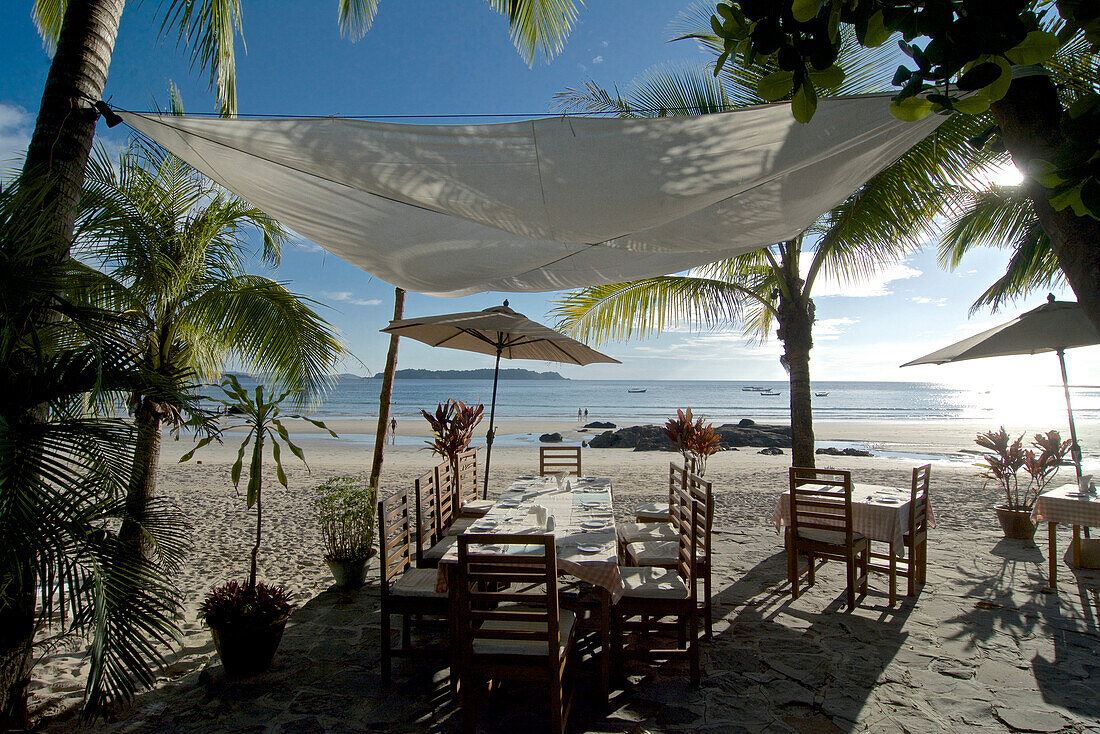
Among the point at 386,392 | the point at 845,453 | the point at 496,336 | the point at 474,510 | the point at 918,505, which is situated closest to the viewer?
the point at 918,505

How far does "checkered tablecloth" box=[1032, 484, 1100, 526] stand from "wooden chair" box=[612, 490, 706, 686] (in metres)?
2.95

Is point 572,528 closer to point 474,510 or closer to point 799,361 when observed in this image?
point 474,510

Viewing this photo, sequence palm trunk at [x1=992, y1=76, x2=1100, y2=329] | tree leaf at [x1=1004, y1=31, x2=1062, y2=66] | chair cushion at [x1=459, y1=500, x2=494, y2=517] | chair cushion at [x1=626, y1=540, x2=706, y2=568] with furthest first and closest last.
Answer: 1. chair cushion at [x1=459, y1=500, x2=494, y2=517]
2. chair cushion at [x1=626, y1=540, x2=706, y2=568]
3. palm trunk at [x1=992, y1=76, x2=1100, y2=329]
4. tree leaf at [x1=1004, y1=31, x2=1062, y2=66]

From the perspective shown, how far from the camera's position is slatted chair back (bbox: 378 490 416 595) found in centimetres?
283

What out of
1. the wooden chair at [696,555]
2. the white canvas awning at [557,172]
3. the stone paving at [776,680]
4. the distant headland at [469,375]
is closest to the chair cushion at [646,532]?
the wooden chair at [696,555]

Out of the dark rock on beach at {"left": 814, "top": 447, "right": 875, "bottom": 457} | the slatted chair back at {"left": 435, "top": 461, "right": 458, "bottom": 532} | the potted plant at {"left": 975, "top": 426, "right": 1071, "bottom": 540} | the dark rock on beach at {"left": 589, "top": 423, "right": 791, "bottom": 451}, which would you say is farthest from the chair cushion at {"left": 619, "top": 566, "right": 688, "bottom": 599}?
the dark rock on beach at {"left": 589, "top": 423, "right": 791, "bottom": 451}

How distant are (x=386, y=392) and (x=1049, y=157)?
5130mm

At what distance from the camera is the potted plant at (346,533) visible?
415 centimetres

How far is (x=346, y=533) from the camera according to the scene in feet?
13.8

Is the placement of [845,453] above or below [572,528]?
below

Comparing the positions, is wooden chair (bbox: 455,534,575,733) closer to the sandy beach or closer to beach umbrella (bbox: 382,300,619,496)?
the sandy beach

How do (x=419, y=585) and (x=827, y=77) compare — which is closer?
(x=827, y=77)

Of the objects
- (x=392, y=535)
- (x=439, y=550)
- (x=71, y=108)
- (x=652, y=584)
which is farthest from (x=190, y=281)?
(x=652, y=584)

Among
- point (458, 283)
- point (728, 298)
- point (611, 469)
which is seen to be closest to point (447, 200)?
point (458, 283)
